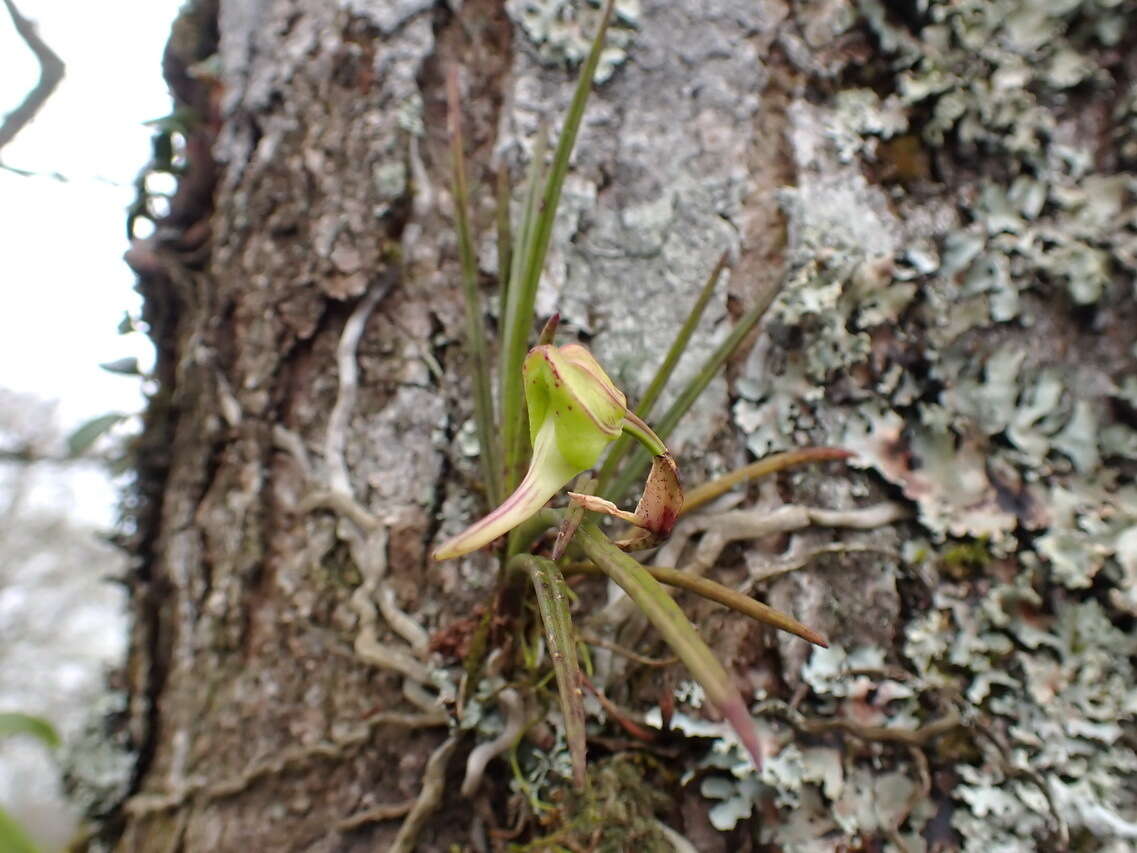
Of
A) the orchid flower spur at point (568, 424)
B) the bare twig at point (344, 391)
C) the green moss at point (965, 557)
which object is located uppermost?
the bare twig at point (344, 391)

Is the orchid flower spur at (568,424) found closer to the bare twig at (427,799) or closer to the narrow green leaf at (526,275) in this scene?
the narrow green leaf at (526,275)

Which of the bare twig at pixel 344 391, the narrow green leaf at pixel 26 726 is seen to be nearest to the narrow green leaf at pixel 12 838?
the narrow green leaf at pixel 26 726

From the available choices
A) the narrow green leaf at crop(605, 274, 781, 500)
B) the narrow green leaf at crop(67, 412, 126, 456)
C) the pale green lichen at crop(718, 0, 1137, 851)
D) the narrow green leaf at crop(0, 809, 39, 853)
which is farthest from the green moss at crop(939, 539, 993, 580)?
the narrow green leaf at crop(67, 412, 126, 456)

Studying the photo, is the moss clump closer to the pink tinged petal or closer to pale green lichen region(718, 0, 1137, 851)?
pale green lichen region(718, 0, 1137, 851)

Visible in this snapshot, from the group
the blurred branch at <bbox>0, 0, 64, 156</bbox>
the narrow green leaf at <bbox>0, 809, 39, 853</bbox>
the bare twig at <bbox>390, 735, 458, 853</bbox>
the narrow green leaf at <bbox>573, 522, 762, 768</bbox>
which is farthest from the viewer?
the blurred branch at <bbox>0, 0, 64, 156</bbox>

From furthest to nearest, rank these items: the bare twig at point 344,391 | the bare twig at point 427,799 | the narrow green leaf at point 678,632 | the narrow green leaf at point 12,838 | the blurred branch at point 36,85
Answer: the blurred branch at point 36,85, the bare twig at point 344,391, the bare twig at point 427,799, the narrow green leaf at point 12,838, the narrow green leaf at point 678,632

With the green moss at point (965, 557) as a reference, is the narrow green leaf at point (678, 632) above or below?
above
